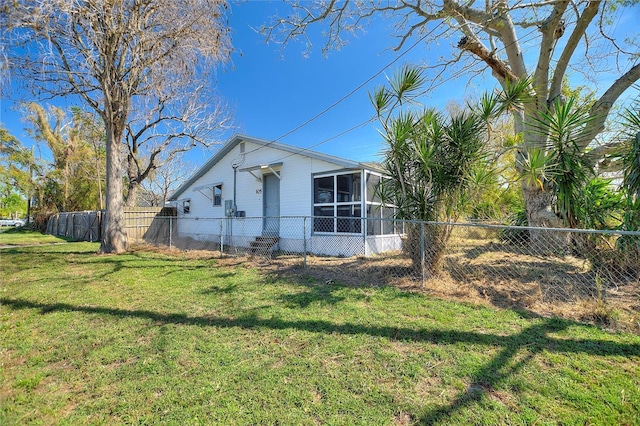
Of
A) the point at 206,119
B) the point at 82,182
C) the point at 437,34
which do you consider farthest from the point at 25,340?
the point at 82,182

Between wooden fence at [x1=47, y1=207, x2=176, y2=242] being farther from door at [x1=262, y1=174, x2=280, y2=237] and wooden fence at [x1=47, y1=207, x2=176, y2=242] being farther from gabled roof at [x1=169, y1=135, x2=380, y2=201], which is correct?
door at [x1=262, y1=174, x2=280, y2=237]

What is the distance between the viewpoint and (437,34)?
308 inches

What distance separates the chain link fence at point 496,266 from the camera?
380 cm

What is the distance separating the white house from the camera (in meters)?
8.34

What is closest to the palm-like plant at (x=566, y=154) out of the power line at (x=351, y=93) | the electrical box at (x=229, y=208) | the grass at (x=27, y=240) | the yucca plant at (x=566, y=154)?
the yucca plant at (x=566, y=154)

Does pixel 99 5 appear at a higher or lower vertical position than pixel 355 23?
lower

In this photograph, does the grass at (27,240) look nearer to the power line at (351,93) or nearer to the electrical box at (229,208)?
the electrical box at (229,208)

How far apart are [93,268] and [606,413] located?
896 centimetres

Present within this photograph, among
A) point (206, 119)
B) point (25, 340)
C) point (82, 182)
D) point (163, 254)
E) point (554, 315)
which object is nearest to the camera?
point (25, 340)

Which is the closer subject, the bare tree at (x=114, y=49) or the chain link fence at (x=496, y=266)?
the chain link fence at (x=496, y=266)

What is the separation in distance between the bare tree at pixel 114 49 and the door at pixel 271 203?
4.20 meters

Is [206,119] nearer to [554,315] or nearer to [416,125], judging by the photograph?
[416,125]

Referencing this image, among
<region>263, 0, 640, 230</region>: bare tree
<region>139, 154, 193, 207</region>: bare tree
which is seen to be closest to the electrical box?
<region>263, 0, 640, 230</region>: bare tree

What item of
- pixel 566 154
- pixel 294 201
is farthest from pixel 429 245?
pixel 294 201
